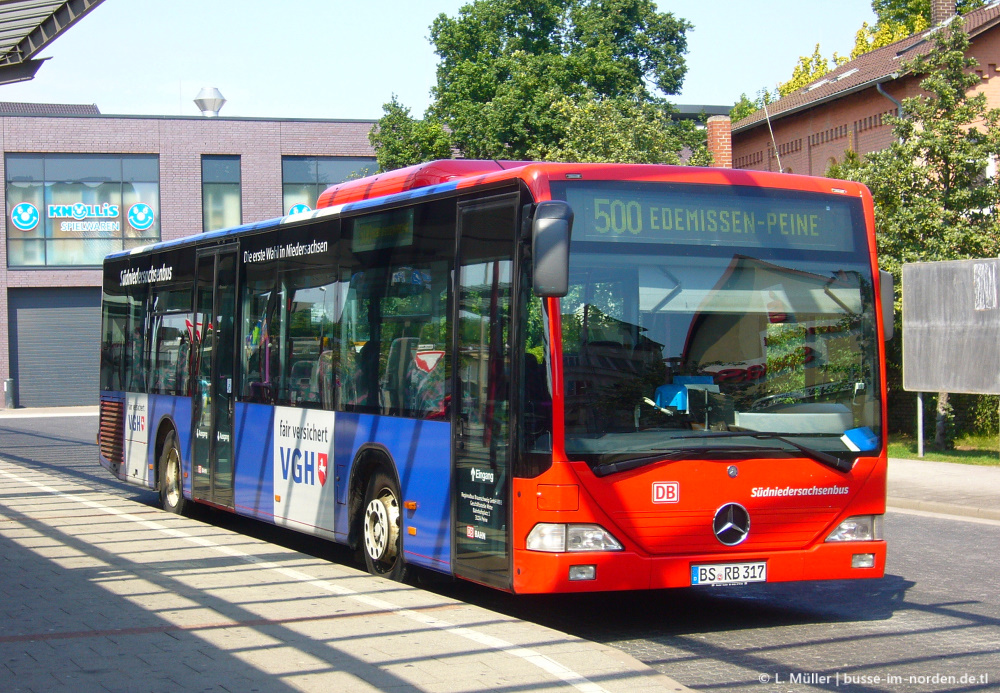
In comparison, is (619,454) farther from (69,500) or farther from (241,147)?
(241,147)

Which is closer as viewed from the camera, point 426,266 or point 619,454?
point 619,454

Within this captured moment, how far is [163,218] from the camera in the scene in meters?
48.5

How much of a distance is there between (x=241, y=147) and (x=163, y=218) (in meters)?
4.23

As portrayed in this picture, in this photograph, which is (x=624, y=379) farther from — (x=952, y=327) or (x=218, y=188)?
(x=218, y=188)

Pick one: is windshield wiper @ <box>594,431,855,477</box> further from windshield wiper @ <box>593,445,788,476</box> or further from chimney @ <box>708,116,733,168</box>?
chimney @ <box>708,116,733,168</box>

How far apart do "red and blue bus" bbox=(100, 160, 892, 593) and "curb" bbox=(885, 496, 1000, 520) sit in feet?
21.3

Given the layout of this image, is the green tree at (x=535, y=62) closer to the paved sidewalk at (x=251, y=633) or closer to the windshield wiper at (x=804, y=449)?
the paved sidewalk at (x=251, y=633)

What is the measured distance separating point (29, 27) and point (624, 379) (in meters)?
7.04

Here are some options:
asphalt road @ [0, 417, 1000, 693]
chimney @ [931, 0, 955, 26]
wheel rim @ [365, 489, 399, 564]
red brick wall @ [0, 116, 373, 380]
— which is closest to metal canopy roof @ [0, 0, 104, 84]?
wheel rim @ [365, 489, 399, 564]

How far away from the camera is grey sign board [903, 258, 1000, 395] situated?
1945 centimetres

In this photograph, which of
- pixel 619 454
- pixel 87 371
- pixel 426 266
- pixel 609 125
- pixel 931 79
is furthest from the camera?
pixel 87 371

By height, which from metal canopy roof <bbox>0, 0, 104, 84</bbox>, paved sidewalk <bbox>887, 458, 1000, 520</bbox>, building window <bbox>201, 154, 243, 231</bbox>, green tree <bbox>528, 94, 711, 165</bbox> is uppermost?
building window <bbox>201, 154, 243, 231</bbox>

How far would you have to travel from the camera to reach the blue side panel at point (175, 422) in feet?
44.3

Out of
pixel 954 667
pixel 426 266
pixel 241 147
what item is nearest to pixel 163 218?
pixel 241 147
